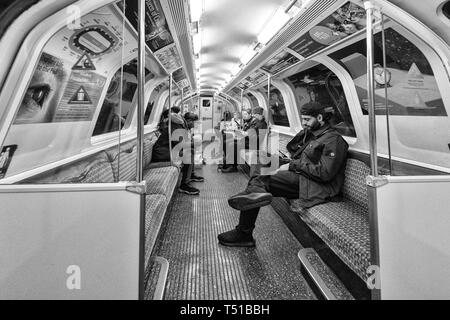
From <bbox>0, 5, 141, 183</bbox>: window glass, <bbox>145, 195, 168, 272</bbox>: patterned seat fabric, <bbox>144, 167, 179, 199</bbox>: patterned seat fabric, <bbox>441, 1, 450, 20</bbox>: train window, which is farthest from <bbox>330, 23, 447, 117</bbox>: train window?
<bbox>144, 167, 179, 199</bbox>: patterned seat fabric

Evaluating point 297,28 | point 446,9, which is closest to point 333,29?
point 297,28

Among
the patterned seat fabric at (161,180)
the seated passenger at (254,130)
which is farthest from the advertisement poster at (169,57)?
the seated passenger at (254,130)

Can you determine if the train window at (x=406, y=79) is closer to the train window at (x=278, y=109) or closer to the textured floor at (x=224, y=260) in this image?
the textured floor at (x=224, y=260)

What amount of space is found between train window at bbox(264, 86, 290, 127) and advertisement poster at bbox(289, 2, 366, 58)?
3.56 metres

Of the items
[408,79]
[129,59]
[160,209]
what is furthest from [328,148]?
[129,59]

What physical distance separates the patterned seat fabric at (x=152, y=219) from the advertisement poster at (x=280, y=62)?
2.99 m

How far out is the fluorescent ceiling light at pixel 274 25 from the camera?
134 inches

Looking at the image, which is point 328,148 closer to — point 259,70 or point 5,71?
point 5,71

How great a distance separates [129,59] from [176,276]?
2.87 m

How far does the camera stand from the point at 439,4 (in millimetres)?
1889

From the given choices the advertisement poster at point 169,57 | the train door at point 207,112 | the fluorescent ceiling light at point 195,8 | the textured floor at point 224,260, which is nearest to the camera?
the textured floor at point 224,260

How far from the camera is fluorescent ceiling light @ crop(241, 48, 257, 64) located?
5512 mm

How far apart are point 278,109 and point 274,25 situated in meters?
4.66

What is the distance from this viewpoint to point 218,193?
5.63 meters
